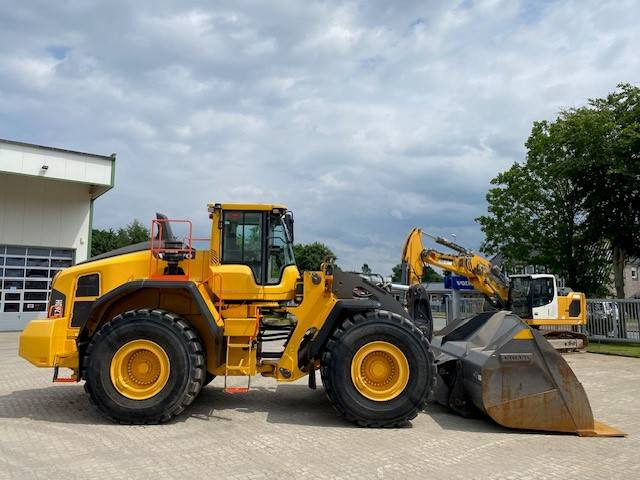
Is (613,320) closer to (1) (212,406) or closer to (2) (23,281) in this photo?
(1) (212,406)

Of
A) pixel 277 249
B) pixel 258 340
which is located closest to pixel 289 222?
pixel 277 249

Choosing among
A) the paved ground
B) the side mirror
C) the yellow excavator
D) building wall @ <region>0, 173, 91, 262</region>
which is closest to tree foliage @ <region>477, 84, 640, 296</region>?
the yellow excavator

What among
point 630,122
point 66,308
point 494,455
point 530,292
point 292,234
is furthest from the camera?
point 630,122

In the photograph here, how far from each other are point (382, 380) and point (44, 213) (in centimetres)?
2202

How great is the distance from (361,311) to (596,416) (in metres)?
3.83

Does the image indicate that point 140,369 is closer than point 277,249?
Yes

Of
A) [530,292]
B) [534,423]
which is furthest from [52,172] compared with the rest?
[534,423]

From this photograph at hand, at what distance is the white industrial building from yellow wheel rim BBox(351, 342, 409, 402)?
20.1m

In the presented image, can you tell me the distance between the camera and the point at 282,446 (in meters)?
6.00

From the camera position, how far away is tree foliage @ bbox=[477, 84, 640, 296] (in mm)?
22153

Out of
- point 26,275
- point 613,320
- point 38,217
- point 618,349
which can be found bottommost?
point 618,349

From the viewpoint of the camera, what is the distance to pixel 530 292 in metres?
18.1

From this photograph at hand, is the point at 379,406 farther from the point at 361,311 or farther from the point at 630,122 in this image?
the point at 630,122

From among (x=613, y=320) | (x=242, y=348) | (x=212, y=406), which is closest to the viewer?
(x=242, y=348)
